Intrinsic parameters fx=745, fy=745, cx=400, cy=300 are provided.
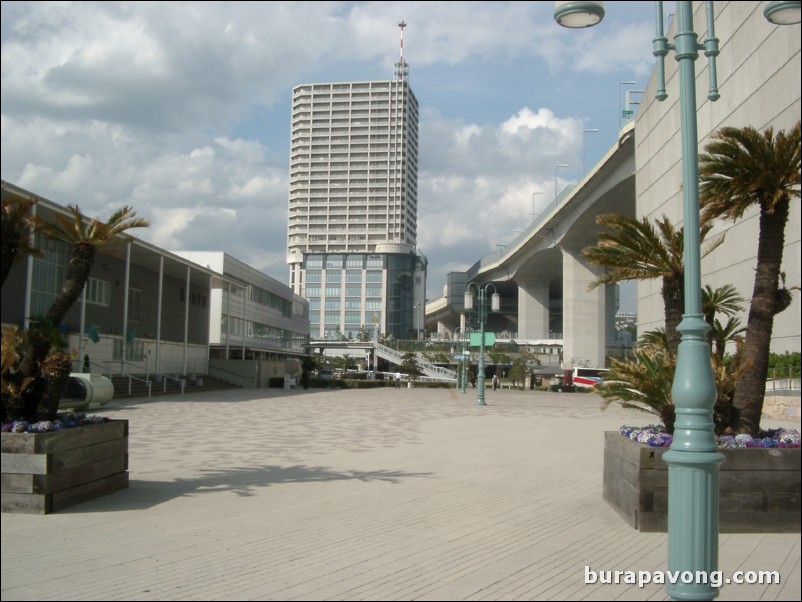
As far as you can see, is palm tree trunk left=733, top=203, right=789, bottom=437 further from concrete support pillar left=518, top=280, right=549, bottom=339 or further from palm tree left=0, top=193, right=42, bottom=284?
concrete support pillar left=518, top=280, right=549, bottom=339

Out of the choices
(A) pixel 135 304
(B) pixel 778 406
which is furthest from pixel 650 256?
(A) pixel 135 304

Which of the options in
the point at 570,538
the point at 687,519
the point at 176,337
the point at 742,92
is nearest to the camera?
the point at 687,519

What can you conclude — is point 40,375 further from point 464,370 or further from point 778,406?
point 464,370

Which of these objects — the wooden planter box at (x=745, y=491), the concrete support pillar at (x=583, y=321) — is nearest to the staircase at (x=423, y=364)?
the concrete support pillar at (x=583, y=321)

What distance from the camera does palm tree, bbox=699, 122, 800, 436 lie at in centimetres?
813

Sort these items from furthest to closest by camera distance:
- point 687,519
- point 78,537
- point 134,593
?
point 78,537 < point 134,593 < point 687,519

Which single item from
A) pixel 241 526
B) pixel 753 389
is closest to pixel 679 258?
pixel 753 389

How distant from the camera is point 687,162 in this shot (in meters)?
5.38

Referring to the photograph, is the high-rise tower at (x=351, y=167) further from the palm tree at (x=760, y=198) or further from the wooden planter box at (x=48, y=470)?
the wooden planter box at (x=48, y=470)

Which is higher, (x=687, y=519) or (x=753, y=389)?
(x=753, y=389)

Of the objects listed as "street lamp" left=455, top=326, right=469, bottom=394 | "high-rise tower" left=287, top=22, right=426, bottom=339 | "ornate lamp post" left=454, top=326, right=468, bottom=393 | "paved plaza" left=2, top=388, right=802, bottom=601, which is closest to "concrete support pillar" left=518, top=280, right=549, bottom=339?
"ornate lamp post" left=454, top=326, right=468, bottom=393

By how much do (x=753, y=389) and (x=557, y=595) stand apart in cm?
408

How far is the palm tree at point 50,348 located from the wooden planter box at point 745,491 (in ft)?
21.3

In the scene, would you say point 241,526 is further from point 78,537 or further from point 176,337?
point 176,337
